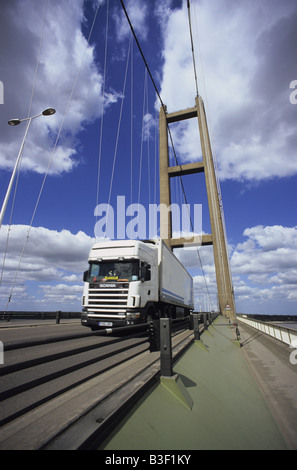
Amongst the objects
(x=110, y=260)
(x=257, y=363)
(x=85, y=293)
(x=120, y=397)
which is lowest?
(x=257, y=363)

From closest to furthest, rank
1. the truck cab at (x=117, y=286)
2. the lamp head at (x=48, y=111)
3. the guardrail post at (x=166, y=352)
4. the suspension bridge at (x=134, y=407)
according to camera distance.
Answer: the suspension bridge at (x=134, y=407) < the guardrail post at (x=166, y=352) < the truck cab at (x=117, y=286) < the lamp head at (x=48, y=111)

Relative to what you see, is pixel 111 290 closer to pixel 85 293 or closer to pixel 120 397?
pixel 85 293

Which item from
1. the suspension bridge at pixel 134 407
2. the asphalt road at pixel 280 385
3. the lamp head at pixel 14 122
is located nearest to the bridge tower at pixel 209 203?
the asphalt road at pixel 280 385

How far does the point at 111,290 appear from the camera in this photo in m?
8.02

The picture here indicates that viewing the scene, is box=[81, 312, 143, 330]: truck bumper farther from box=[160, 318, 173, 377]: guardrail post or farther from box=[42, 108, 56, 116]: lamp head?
box=[42, 108, 56, 116]: lamp head

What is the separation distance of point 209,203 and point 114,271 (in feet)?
109

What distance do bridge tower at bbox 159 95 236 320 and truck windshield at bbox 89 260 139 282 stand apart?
26.8 metres

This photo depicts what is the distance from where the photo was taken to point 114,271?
8.41 m

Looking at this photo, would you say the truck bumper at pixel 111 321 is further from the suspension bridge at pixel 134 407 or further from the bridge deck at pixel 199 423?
the bridge deck at pixel 199 423

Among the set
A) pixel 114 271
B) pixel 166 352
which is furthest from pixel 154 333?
pixel 114 271

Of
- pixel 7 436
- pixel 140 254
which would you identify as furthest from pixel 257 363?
pixel 7 436

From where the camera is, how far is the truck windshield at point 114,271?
26.8ft

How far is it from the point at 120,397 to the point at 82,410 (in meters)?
0.40

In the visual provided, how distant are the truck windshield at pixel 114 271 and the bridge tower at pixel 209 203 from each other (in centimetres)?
2677
